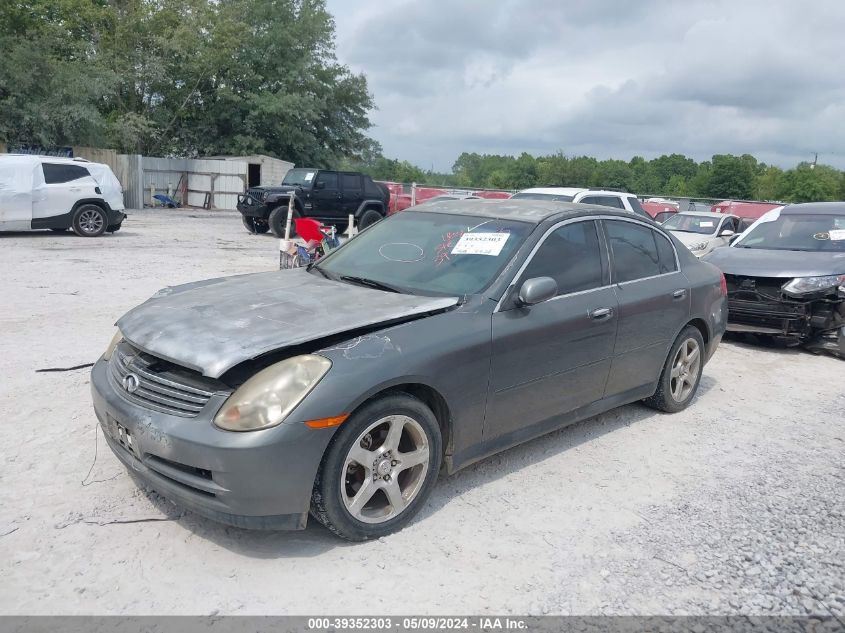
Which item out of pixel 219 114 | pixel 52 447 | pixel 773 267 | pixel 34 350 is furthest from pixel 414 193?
pixel 52 447

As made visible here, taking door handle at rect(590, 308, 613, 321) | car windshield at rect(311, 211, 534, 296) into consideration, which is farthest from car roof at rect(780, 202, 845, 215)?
car windshield at rect(311, 211, 534, 296)

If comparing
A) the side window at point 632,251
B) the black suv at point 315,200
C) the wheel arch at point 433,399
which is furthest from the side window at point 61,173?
the wheel arch at point 433,399

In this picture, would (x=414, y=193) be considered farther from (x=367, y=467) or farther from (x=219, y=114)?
(x=367, y=467)

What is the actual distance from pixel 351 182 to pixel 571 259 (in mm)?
15652

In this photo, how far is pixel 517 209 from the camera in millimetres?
4828

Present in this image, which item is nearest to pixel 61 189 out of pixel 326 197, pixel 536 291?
pixel 326 197

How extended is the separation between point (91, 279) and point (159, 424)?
319 inches

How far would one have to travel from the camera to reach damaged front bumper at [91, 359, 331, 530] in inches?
120

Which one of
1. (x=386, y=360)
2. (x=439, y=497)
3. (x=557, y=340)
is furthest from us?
(x=557, y=340)

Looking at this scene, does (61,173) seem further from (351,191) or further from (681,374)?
(681,374)

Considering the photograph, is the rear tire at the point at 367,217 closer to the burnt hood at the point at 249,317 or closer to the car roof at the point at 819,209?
the car roof at the point at 819,209

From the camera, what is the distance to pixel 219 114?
1341 inches

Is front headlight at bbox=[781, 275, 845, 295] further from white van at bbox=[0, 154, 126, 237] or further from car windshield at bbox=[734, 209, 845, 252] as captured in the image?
white van at bbox=[0, 154, 126, 237]

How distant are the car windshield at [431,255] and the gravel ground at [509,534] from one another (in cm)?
118
